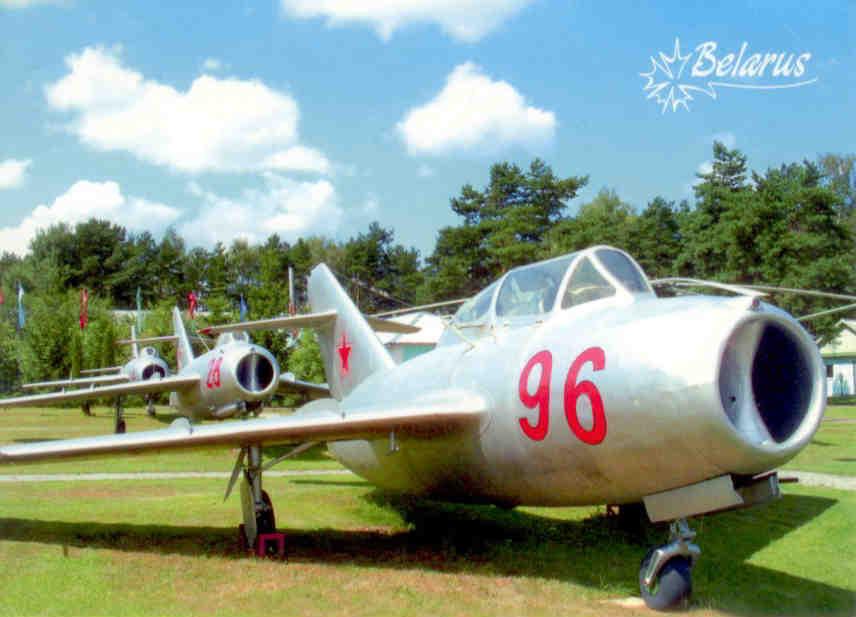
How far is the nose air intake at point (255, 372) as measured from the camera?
1912 centimetres

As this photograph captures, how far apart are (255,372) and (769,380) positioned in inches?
606

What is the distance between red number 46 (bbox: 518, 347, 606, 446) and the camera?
18.0 ft

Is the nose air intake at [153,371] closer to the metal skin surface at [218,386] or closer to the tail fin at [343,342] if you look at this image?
the metal skin surface at [218,386]

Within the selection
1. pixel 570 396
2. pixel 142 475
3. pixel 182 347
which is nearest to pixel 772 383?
pixel 570 396

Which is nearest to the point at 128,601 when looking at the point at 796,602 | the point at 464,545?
the point at 464,545

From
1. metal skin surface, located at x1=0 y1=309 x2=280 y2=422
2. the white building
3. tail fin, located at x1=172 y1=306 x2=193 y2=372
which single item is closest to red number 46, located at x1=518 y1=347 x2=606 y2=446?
metal skin surface, located at x1=0 y1=309 x2=280 y2=422

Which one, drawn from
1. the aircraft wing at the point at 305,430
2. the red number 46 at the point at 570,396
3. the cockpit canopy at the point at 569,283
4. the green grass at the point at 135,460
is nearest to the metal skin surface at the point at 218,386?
the green grass at the point at 135,460

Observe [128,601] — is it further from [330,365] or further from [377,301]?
[377,301]

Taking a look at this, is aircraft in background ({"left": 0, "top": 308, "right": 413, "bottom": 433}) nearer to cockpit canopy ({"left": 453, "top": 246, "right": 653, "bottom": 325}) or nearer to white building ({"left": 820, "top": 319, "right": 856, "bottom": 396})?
cockpit canopy ({"left": 453, "top": 246, "right": 653, "bottom": 325})

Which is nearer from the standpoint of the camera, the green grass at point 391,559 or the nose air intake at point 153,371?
the green grass at point 391,559

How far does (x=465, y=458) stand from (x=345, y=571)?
155 cm

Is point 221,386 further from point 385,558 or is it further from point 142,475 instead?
point 385,558

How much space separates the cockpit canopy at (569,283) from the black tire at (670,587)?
2.12 metres

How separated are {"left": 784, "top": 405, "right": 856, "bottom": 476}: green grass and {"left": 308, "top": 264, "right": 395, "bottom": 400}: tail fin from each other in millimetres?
6170
